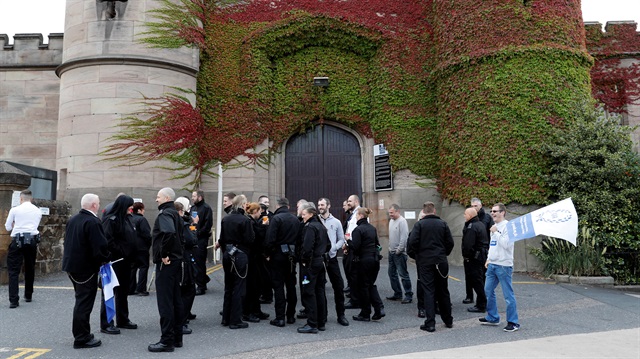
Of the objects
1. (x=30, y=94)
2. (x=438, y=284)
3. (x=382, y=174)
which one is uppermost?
(x=30, y=94)

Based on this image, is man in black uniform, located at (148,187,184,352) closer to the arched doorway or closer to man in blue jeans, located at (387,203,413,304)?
man in blue jeans, located at (387,203,413,304)

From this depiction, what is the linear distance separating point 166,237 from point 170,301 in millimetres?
740

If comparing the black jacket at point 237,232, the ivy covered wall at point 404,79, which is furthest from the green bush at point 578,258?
the black jacket at point 237,232

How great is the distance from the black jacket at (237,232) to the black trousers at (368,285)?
5.75ft

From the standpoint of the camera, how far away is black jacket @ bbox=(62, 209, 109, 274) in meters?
5.30

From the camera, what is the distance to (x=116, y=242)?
6234mm

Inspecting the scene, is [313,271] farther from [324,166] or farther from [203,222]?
[324,166]


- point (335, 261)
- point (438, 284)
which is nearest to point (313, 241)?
point (335, 261)

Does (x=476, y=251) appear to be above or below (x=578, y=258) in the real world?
above

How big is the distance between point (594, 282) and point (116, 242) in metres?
10.0

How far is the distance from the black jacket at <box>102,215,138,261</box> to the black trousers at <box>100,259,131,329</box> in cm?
13

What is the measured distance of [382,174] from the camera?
14.3 metres

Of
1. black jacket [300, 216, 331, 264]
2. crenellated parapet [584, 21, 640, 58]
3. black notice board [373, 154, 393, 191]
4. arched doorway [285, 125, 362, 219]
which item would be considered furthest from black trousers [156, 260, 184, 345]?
crenellated parapet [584, 21, 640, 58]

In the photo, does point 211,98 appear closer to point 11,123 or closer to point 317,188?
point 317,188
